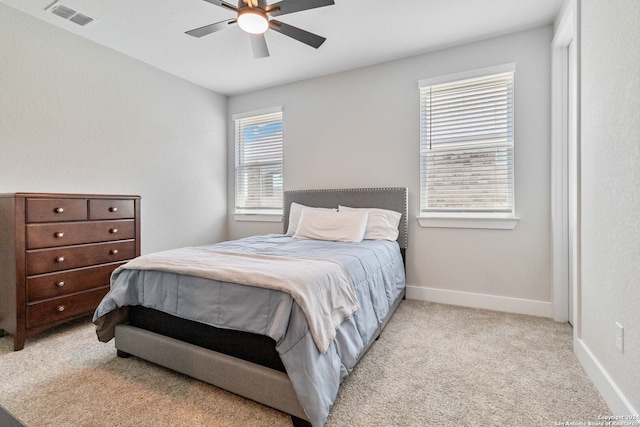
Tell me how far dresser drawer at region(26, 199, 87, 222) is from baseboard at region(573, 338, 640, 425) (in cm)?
361

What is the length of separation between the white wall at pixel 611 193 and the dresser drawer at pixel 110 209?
353 cm

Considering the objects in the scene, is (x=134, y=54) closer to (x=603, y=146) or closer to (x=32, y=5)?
(x=32, y=5)

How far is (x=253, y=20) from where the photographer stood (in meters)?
2.01

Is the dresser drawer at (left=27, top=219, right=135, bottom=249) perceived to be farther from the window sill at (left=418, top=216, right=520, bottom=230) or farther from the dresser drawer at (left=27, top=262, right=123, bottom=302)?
the window sill at (left=418, top=216, right=520, bottom=230)

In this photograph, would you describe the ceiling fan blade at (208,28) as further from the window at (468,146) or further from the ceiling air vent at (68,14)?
the window at (468,146)

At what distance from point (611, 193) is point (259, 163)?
370cm

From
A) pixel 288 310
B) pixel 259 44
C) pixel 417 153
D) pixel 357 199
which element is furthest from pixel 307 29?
pixel 288 310

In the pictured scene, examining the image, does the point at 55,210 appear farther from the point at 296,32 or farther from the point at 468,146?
the point at 468,146

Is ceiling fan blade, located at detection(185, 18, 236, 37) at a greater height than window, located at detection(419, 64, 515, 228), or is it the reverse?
ceiling fan blade, located at detection(185, 18, 236, 37)

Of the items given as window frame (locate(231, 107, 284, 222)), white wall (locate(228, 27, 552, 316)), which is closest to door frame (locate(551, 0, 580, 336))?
white wall (locate(228, 27, 552, 316))

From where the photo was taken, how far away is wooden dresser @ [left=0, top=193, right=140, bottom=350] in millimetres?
2139

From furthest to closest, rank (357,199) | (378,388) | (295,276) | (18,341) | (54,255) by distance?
1. (357,199)
2. (54,255)
3. (18,341)
4. (378,388)
5. (295,276)

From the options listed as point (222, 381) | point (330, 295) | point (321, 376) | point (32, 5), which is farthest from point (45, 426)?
point (32, 5)

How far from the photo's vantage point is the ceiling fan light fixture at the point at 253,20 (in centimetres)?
195
